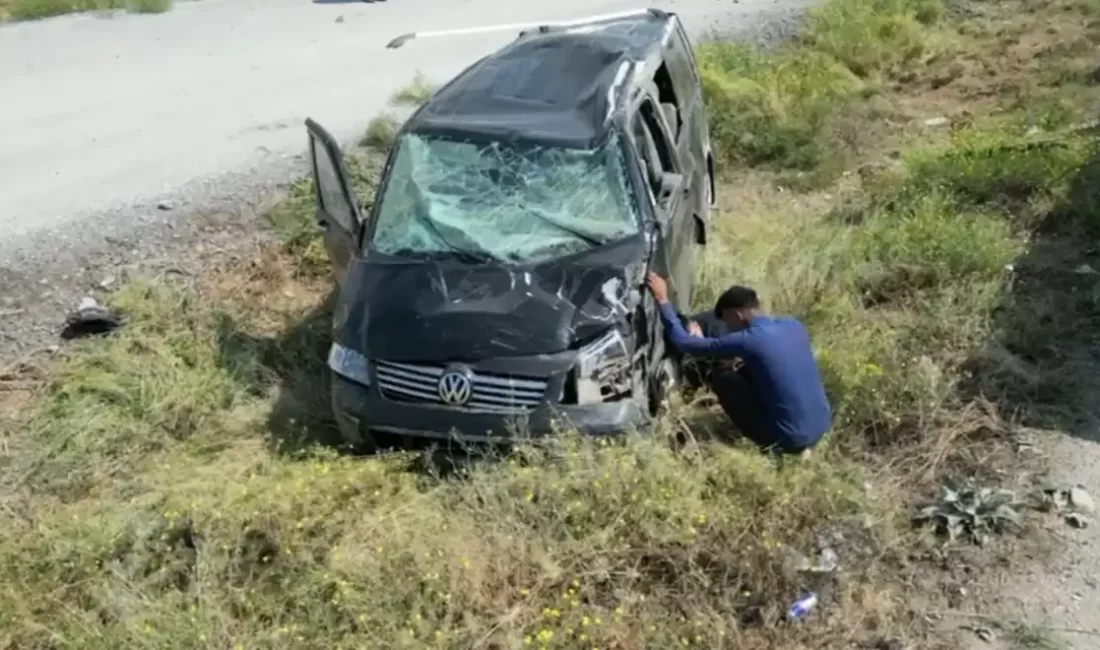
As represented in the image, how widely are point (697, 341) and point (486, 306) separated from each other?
3.56 feet

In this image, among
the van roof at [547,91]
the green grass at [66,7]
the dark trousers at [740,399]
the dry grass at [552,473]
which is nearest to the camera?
the dry grass at [552,473]

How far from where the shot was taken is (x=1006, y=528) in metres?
5.33

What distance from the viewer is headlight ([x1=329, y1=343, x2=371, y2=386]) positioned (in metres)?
5.74

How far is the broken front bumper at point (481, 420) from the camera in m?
5.39

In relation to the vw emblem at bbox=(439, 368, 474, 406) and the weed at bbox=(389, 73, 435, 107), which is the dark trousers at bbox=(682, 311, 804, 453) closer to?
the vw emblem at bbox=(439, 368, 474, 406)

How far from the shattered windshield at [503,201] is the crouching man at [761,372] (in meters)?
0.52

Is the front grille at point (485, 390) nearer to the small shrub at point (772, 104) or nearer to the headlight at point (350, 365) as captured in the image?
the headlight at point (350, 365)

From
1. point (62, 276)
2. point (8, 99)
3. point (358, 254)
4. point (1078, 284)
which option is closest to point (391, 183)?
point (358, 254)

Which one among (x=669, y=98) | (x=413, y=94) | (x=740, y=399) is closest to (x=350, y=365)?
(x=740, y=399)

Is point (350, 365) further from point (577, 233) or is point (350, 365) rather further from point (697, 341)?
point (697, 341)

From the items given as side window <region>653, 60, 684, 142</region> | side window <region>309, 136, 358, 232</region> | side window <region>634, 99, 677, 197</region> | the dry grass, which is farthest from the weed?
side window <region>634, 99, 677, 197</region>

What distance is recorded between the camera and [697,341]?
5750 mm

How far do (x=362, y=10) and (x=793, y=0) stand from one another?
19.2 feet

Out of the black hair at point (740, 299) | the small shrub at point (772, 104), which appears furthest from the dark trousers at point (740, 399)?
the small shrub at point (772, 104)
